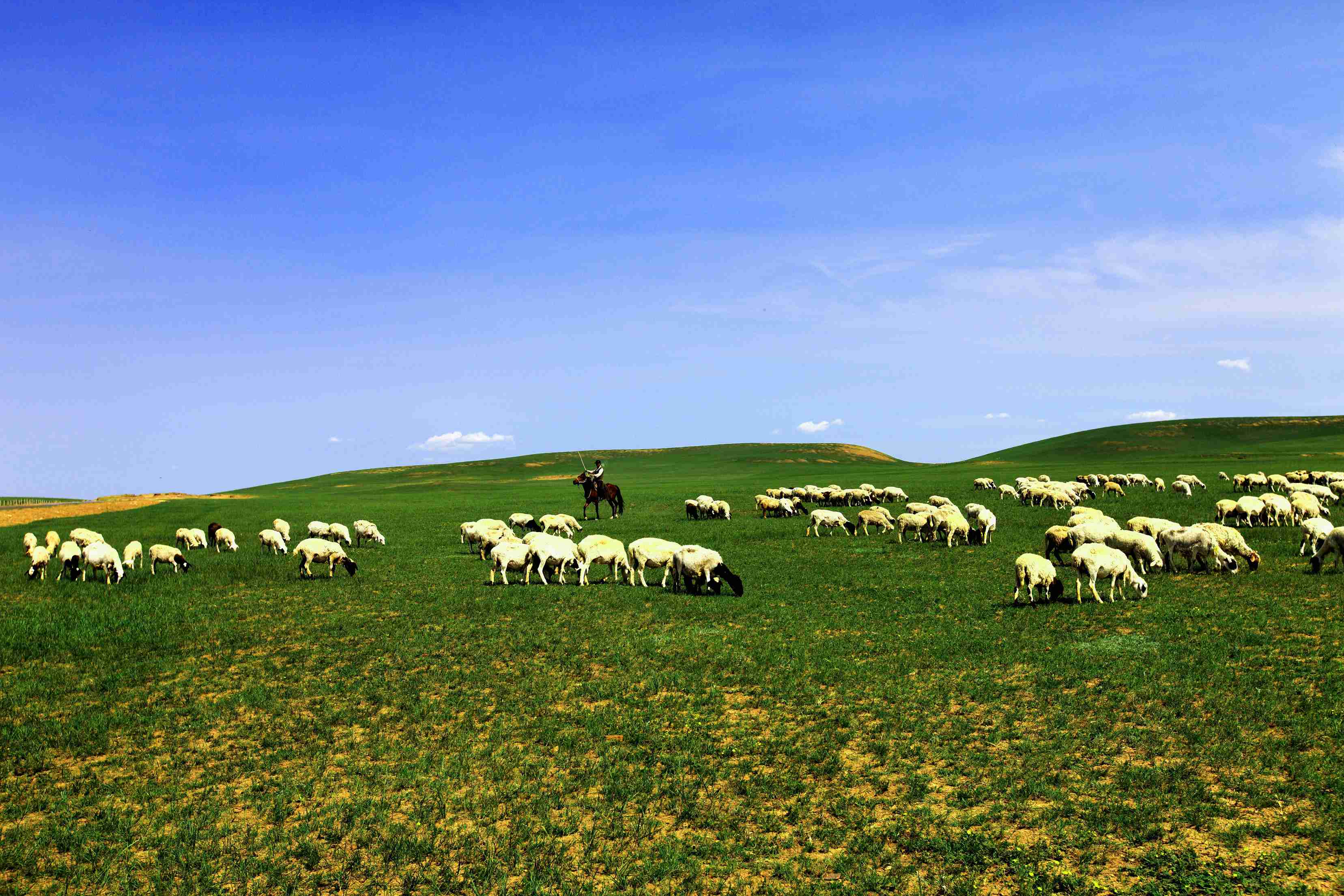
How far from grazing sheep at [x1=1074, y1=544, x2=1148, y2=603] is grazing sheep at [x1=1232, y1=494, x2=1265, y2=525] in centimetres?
1580

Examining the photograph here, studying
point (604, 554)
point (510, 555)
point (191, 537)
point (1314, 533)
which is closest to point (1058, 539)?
point (1314, 533)

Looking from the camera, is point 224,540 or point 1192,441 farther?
point 1192,441

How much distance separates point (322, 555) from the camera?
2534 centimetres

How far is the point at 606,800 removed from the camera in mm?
9438

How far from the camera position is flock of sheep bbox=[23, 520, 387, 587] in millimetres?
24875

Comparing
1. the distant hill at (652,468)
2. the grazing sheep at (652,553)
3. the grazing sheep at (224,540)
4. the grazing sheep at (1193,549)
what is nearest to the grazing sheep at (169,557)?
the grazing sheep at (224,540)

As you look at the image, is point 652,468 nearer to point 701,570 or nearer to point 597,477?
point 597,477

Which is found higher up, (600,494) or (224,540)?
(600,494)

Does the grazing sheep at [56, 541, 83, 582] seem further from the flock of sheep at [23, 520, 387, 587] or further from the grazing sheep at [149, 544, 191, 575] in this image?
the grazing sheep at [149, 544, 191, 575]

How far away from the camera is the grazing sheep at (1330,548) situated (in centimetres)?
2012

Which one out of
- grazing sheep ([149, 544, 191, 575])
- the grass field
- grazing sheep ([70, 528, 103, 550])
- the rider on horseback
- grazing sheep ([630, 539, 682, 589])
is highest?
the rider on horseback

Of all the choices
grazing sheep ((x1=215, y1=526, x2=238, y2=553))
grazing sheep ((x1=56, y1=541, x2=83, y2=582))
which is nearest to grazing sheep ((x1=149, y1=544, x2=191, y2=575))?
Result: grazing sheep ((x1=56, y1=541, x2=83, y2=582))

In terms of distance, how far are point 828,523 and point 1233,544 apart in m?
16.5

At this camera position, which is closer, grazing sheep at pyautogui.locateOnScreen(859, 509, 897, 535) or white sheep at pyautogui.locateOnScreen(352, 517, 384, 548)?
grazing sheep at pyautogui.locateOnScreen(859, 509, 897, 535)
